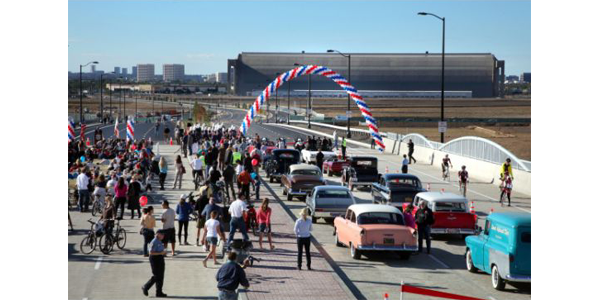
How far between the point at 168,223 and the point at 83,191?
9.42 metres

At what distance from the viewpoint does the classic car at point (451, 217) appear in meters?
24.3

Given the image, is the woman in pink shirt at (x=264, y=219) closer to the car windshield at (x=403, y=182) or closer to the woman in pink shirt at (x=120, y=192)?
the woman in pink shirt at (x=120, y=192)

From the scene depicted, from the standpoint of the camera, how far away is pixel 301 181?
33781 millimetres

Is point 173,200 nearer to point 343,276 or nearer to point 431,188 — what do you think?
point 431,188

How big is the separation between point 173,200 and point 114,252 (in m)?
11.1

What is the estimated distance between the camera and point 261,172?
47469mm

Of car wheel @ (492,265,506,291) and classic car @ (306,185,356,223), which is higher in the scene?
classic car @ (306,185,356,223)

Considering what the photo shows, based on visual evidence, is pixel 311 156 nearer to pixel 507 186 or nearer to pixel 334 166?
pixel 334 166

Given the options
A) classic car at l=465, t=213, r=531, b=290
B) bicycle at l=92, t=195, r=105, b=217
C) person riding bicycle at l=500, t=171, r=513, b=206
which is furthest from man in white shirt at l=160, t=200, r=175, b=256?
person riding bicycle at l=500, t=171, r=513, b=206

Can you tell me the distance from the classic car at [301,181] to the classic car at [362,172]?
3.69m

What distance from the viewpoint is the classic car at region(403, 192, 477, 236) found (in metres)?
24.3

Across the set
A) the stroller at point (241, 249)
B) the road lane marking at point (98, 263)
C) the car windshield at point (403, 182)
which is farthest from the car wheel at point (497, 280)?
the car windshield at point (403, 182)

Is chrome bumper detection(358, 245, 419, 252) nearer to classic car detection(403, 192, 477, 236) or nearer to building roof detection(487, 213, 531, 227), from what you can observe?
building roof detection(487, 213, 531, 227)
